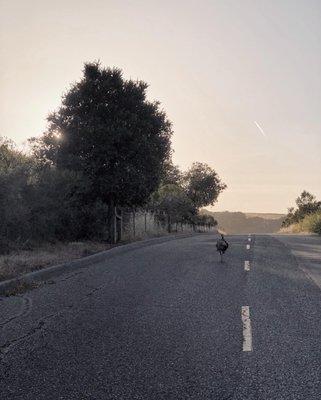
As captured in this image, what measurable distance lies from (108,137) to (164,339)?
15.2 m

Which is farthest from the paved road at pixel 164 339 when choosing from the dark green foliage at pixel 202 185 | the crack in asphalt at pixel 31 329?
the dark green foliage at pixel 202 185

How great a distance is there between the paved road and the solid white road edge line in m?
0.01

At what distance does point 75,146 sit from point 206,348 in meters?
16.2

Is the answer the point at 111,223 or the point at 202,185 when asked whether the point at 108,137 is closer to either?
the point at 111,223

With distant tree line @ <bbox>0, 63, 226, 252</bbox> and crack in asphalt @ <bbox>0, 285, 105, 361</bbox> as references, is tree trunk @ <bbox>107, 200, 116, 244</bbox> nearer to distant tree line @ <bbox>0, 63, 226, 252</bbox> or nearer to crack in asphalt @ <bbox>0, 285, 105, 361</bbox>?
distant tree line @ <bbox>0, 63, 226, 252</bbox>

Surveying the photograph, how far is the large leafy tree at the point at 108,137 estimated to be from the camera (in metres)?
20.5

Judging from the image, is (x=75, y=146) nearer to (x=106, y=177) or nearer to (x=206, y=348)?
(x=106, y=177)

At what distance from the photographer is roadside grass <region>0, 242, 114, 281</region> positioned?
1159 centimetres

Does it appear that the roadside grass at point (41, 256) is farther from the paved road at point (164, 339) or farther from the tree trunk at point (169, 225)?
the tree trunk at point (169, 225)

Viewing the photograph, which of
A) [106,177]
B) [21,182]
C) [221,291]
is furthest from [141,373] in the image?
[106,177]

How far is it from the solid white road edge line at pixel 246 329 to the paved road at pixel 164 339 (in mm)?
15

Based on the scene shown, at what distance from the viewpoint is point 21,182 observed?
15172mm

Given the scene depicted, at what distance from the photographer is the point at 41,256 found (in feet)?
46.4

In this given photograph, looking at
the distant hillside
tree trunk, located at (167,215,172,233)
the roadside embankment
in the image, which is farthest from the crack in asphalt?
the distant hillside
